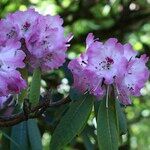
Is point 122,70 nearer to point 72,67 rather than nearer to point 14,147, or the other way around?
point 72,67

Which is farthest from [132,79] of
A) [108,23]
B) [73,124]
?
[108,23]

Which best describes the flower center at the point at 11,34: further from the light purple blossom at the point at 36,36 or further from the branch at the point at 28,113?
the branch at the point at 28,113

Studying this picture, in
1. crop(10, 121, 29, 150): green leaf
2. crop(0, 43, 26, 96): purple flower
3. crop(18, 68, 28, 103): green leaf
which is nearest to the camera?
crop(0, 43, 26, 96): purple flower

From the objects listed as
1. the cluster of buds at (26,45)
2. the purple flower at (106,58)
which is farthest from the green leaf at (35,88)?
the purple flower at (106,58)

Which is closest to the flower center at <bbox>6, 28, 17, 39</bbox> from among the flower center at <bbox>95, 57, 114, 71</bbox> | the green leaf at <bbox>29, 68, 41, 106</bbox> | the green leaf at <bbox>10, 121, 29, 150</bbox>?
the green leaf at <bbox>29, 68, 41, 106</bbox>

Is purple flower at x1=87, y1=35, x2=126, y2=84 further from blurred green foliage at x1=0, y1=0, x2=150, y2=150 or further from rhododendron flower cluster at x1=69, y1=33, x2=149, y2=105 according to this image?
blurred green foliage at x1=0, y1=0, x2=150, y2=150
